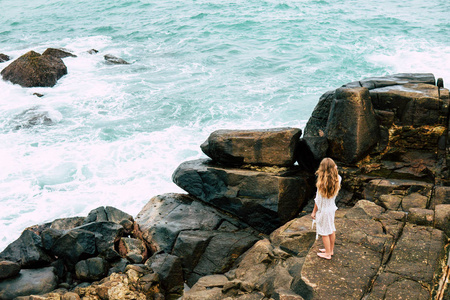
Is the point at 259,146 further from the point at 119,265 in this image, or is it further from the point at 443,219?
the point at 443,219

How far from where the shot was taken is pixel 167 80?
70.6ft

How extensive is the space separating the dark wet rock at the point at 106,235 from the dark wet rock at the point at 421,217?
5.90 metres

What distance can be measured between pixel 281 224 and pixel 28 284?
17.6 ft

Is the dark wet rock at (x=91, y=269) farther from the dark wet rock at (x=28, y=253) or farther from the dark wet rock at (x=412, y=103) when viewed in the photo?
the dark wet rock at (x=412, y=103)

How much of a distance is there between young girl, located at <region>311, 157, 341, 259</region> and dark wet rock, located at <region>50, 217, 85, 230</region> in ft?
20.6

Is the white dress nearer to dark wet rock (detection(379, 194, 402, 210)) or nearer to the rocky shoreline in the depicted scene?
the rocky shoreline

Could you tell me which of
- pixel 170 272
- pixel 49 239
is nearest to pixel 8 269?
pixel 49 239

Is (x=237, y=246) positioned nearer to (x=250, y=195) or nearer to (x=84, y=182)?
(x=250, y=195)

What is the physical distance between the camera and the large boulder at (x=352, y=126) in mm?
9477

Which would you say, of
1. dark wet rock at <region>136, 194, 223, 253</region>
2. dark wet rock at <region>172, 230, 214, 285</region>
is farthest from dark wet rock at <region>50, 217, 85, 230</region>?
dark wet rock at <region>172, 230, 214, 285</region>

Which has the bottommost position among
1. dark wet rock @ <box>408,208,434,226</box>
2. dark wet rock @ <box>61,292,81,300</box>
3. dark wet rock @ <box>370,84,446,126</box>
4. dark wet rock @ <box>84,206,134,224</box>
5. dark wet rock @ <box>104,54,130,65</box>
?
dark wet rock @ <box>61,292,81,300</box>

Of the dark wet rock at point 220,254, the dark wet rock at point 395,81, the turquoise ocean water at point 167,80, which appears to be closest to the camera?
the dark wet rock at point 220,254


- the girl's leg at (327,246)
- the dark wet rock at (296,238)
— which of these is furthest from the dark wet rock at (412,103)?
the girl's leg at (327,246)

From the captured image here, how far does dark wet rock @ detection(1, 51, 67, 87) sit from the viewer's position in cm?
Result: 2088
